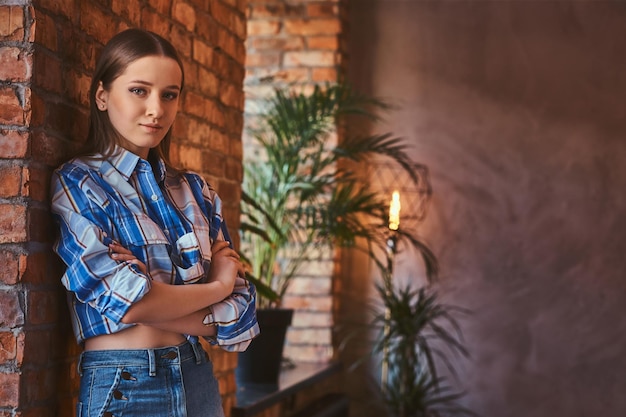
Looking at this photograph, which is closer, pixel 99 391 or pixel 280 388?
pixel 99 391

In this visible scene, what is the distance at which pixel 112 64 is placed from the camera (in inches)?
68.6

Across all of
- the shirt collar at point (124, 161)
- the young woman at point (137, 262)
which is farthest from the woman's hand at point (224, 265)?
the shirt collar at point (124, 161)

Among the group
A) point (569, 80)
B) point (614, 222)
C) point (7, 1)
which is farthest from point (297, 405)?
point (7, 1)

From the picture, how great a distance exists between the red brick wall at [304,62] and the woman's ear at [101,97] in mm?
2971

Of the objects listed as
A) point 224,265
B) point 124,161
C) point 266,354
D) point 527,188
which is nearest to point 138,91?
point 124,161

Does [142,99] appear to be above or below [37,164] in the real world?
above

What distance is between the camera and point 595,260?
4805mm

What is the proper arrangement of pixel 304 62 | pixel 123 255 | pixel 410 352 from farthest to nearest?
pixel 304 62
pixel 410 352
pixel 123 255

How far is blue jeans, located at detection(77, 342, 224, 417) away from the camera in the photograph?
1655 mm

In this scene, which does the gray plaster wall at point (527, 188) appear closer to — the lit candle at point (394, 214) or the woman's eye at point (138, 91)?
the lit candle at point (394, 214)

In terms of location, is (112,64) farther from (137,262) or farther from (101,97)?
(137,262)

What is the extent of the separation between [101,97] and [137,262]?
37 centimetres

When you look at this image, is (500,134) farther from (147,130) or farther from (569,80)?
(147,130)

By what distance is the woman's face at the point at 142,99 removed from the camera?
68.1 inches
